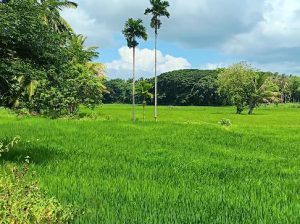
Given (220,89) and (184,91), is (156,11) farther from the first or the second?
(184,91)

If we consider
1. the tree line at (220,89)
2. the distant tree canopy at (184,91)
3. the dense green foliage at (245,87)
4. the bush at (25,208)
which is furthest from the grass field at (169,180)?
the distant tree canopy at (184,91)

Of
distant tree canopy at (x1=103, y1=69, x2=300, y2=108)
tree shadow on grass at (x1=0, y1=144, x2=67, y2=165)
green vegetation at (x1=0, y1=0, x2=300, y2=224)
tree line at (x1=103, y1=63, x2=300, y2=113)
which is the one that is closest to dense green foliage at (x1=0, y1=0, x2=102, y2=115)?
green vegetation at (x1=0, y1=0, x2=300, y2=224)

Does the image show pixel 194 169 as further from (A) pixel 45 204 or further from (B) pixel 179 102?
(B) pixel 179 102

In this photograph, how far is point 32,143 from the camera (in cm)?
1822

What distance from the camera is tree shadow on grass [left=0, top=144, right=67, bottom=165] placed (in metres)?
13.3

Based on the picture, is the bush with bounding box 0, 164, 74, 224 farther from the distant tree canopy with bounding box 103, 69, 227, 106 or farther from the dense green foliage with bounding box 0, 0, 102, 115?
the distant tree canopy with bounding box 103, 69, 227, 106

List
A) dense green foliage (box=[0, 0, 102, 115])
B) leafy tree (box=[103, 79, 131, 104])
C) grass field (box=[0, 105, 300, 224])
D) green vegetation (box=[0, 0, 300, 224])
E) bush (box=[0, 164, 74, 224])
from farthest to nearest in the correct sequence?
leafy tree (box=[103, 79, 131, 104]) < dense green foliage (box=[0, 0, 102, 115]) < grass field (box=[0, 105, 300, 224]) < green vegetation (box=[0, 0, 300, 224]) < bush (box=[0, 164, 74, 224])

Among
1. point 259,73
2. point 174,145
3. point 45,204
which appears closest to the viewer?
point 45,204

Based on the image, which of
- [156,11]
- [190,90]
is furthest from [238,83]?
[190,90]

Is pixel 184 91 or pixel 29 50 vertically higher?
pixel 29 50

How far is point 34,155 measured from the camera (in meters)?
14.4

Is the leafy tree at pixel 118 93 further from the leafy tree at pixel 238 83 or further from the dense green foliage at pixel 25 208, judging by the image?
the dense green foliage at pixel 25 208

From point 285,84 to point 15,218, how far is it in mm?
164245

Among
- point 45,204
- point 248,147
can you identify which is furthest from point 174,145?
point 45,204
